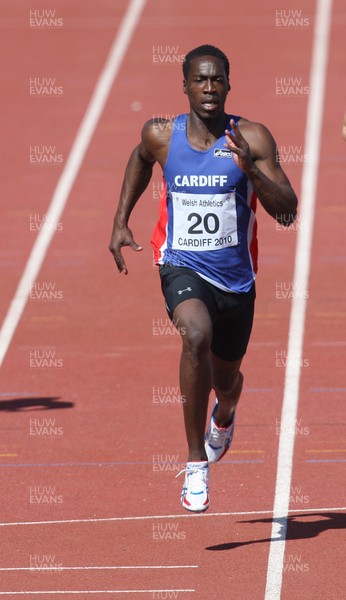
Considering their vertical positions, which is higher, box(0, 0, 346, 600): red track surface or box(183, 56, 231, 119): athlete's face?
box(183, 56, 231, 119): athlete's face

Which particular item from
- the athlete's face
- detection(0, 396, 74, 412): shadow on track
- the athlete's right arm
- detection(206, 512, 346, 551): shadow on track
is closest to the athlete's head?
the athlete's face

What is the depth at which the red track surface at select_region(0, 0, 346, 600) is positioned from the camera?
7609mm

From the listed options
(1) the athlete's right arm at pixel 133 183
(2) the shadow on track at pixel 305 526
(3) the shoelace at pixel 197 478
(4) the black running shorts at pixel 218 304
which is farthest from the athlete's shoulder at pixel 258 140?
(2) the shadow on track at pixel 305 526

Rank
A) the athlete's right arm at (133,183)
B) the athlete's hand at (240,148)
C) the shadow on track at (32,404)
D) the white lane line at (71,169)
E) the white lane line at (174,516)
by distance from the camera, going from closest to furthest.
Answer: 1. the athlete's hand at (240,148)
2. the athlete's right arm at (133,183)
3. the white lane line at (174,516)
4. the shadow on track at (32,404)
5. the white lane line at (71,169)

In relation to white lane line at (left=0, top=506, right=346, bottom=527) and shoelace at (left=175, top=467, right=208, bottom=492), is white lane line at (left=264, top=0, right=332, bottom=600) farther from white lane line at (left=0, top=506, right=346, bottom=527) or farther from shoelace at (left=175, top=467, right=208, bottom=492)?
shoelace at (left=175, top=467, right=208, bottom=492)

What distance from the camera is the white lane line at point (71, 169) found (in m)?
13.0

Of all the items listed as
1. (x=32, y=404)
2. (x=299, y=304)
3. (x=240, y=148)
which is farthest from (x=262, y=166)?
(x=299, y=304)

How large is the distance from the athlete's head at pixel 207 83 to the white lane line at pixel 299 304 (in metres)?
2.31

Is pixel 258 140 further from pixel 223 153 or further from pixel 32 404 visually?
pixel 32 404

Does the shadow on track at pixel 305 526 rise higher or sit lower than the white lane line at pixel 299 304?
lower

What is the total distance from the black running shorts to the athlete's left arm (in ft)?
1.70

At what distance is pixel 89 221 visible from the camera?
1572 cm

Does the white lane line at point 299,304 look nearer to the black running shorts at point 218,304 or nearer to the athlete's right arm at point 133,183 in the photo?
the black running shorts at point 218,304

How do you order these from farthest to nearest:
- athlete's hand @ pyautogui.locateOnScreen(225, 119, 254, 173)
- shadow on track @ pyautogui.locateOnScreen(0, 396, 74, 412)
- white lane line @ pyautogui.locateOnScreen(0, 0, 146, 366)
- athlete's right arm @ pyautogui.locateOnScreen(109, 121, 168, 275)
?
white lane line @ pyautogui.locateOnScreen(0, 0, 146, 366) < shadow on track @ pyautogui.locateOnScreen(0, 396, 74, 412) < athlete's right arm @ pyautogui.locateOnScreen(109, 121, 168, 275) < athlete's hand @ pyautogui.locateOnScreen(225, 119, 254, 173)
